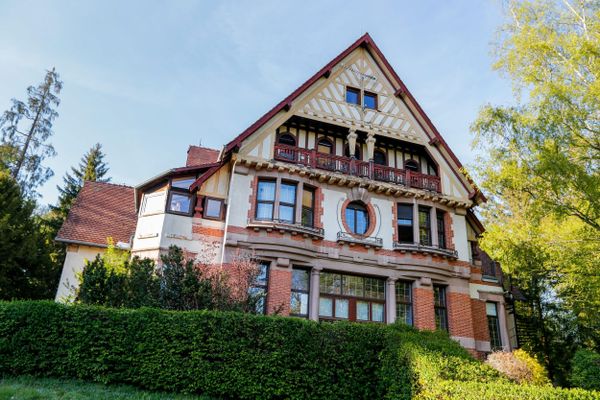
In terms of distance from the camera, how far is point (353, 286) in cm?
1686

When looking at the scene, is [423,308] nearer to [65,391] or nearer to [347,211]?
[347,211]

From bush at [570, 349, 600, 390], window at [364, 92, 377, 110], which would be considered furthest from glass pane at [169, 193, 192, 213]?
bush at [570, 349, 600, 390]

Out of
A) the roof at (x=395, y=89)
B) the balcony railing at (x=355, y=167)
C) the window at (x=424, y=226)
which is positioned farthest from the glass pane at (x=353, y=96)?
the window at (x=424, y=226)

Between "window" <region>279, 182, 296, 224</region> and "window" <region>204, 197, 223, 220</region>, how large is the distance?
2278mm

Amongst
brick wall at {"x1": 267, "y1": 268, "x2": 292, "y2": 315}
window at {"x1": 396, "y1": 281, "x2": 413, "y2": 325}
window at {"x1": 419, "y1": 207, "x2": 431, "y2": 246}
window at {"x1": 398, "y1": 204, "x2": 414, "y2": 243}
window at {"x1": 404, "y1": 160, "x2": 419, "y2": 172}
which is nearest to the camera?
brick wall at {"x1": 267, "y1": 268, "x2": 292, "y2": 315}

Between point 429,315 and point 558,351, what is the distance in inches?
376

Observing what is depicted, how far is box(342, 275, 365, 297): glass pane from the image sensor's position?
16688mm

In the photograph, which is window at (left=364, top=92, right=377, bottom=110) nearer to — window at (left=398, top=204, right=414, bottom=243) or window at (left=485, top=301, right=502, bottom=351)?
window at (left=398, top=204, right=414, bottom=243)

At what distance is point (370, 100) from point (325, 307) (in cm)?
970

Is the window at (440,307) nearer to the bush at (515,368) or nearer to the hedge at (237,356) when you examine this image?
the bush at (515,368)

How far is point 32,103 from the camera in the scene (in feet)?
95.2

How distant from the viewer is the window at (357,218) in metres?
17.7

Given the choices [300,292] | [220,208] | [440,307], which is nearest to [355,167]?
[300,292]

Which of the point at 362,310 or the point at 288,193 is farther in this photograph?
the point at 288,193
